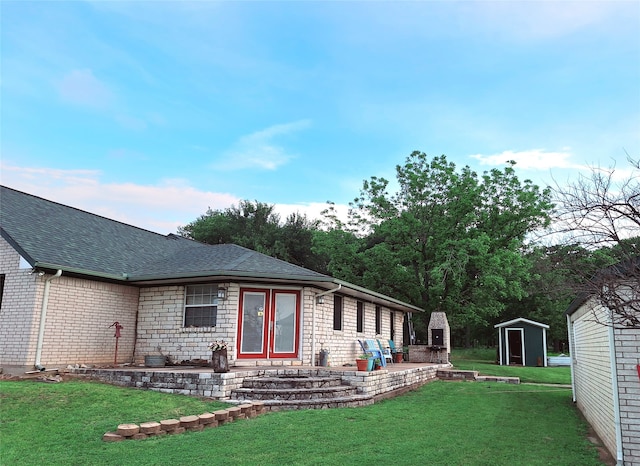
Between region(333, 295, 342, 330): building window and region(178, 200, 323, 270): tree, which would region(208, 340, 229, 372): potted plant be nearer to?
region(333, 295, 342, 330): building window

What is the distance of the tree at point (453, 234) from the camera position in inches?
884

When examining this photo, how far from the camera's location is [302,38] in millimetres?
12273

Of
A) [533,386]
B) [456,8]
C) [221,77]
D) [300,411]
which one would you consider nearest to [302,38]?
[221,77]

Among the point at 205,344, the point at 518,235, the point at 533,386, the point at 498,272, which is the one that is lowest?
the point at 533,386

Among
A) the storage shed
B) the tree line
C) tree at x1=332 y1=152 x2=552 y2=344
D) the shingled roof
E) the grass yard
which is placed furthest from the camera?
the storage shed

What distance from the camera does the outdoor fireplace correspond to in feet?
60.7

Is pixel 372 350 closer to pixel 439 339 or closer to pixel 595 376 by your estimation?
pixel 595 376

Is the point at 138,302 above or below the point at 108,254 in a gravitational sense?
below

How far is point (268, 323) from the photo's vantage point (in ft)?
39.6

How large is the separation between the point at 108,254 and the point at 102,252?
7.1 inches

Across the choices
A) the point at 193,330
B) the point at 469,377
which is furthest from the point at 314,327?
the point at 469,377

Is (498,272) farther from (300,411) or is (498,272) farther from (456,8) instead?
(300,411)

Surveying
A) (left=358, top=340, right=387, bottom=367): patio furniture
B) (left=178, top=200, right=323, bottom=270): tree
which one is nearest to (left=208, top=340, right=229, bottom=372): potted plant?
(left=358, top=340, right=387, bottom=367): patio furniture

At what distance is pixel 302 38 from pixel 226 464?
34.5 feet
